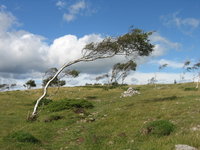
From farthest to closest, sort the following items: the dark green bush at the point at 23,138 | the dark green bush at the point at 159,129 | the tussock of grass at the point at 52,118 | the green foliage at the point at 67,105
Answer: the green foliage at the point at 67,105 < the tussock of grass at the point at 52,118 < the dark green bush at the point at 23,138 < the dark green bush at the point at 159,129

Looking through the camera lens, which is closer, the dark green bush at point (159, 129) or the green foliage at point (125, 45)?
the dark green bush at point (159, 129)

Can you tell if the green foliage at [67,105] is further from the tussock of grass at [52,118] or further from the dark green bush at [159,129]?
the dark green bush at [159,129]

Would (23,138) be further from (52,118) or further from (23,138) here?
(52,118)

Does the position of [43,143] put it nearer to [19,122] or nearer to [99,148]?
[99,148]

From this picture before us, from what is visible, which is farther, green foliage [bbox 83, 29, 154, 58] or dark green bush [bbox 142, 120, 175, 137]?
green foliage [bbox 83, 29, 154, 58]

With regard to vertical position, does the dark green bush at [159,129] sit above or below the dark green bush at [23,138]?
above

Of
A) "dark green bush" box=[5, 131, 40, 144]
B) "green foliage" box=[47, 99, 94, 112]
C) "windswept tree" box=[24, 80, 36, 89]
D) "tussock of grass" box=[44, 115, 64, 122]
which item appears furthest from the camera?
"windswept tree" box=[24, 80, 36, 89]

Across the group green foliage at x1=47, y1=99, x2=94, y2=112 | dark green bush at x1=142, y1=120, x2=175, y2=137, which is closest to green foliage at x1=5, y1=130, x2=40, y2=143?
dark green bush at x1=142, y1=120, x2=175, y2=137

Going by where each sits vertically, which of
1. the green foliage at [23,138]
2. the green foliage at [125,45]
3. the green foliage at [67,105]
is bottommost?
the green foliage at [23,138]

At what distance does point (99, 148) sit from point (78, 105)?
1851 centimetres

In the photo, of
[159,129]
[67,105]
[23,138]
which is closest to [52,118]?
[67,105]

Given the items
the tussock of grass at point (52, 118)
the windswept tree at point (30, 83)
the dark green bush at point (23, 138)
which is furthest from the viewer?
the windswept tree at point (30, 83)

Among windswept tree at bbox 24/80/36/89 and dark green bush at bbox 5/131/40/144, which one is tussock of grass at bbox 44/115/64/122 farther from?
windswept tree at bbox 24/80/36/89

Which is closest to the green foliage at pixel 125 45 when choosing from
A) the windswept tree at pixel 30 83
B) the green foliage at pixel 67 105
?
the green foliage at pixel 67 105
